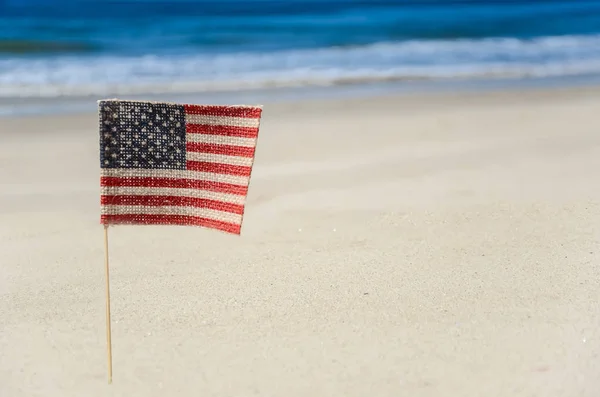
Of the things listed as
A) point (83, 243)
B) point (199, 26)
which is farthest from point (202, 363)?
point (199, 26)

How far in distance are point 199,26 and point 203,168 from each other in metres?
12.4

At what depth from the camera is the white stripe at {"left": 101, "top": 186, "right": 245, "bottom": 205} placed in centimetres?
393

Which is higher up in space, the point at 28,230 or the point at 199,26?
the point at 199,26

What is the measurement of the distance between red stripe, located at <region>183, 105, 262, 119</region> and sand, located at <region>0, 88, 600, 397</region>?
1.29 meters

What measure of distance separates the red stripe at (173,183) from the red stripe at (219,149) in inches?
6.0

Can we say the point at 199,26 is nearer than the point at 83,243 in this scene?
No

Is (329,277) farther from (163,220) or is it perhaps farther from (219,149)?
(219,149)

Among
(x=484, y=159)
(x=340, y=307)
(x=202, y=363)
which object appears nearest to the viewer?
(x=202, y=363)

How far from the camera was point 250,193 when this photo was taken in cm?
661

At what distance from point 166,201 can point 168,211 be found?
0.06m

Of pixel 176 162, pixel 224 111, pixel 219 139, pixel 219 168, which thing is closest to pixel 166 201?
pixel 176 162

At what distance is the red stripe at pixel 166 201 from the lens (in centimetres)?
395

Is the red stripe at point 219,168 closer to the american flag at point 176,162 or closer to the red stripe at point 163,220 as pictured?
the american flag at point 176,162

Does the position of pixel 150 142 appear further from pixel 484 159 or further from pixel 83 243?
pixel 484 159
